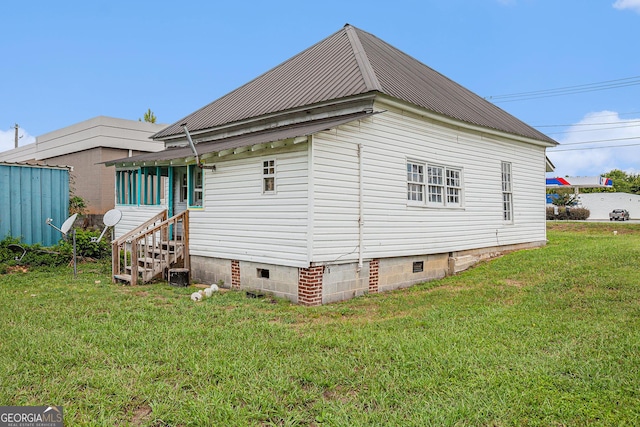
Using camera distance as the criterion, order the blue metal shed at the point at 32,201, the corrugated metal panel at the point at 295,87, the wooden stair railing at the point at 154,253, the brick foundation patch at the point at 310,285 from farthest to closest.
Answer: the blue metal shed at the point at 32,201 < the wooden stair railing at the point at 154,253 < the corrugated metal panel at the point at 295,87 < the brick foundation patch at the point at 310,285

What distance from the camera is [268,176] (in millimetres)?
9672

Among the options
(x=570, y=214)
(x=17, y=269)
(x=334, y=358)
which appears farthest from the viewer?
(x=570, y=214)

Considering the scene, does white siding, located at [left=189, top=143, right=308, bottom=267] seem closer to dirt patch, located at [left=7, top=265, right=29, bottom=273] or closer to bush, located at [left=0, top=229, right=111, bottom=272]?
bush, located at [left=0, top=229, right=111, bottom=272]

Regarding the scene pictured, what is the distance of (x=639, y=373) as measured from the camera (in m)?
4.91

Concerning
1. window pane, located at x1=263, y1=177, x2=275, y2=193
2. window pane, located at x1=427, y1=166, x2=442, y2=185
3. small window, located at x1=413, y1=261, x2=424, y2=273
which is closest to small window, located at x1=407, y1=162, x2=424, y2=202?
window pane, located at x1=427, y1=166, x2=442, y2=185

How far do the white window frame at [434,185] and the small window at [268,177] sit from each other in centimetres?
335

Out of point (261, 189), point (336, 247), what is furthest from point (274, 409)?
point (261, 189)

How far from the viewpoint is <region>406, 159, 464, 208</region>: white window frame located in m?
11.2

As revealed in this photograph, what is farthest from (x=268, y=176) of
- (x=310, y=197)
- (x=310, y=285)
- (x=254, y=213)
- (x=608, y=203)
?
(x=608, y=203)

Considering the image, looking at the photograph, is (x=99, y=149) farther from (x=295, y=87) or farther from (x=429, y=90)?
(x=429, y=90)

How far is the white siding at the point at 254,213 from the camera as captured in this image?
9.09m

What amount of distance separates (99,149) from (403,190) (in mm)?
15143

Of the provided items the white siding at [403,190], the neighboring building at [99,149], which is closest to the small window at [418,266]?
the white siding at [403,190]

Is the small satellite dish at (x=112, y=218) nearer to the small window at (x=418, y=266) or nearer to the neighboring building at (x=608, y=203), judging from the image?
the small window at (x=418, y=266)
